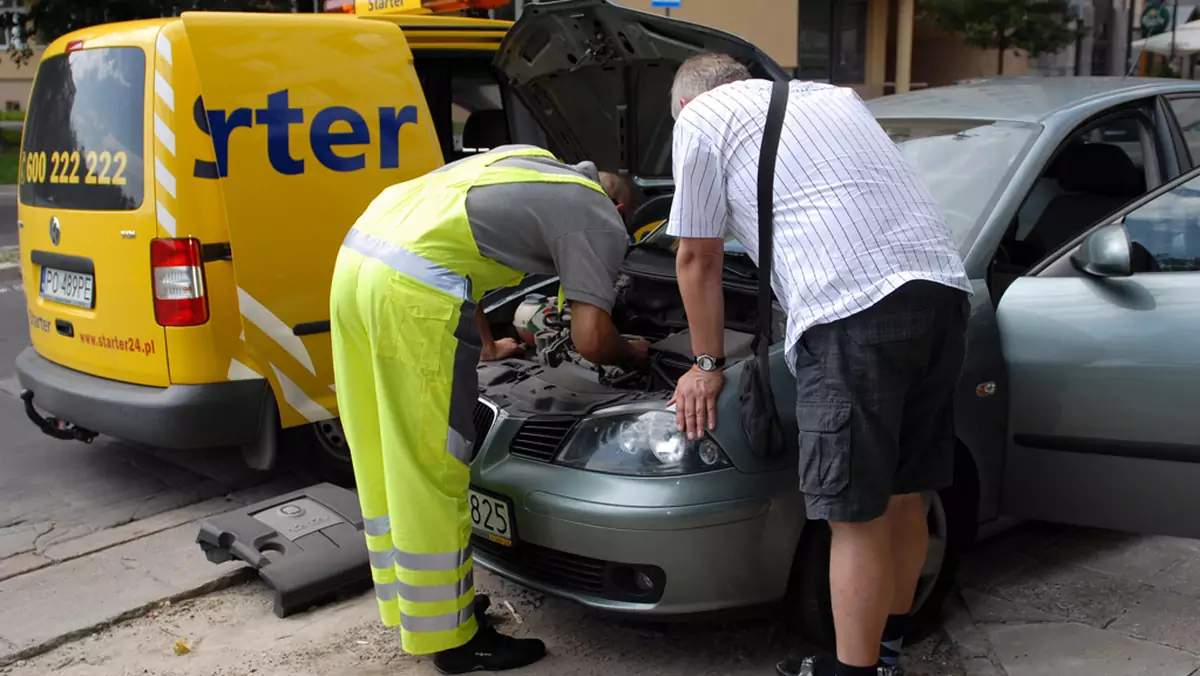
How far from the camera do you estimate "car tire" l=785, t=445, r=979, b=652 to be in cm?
289

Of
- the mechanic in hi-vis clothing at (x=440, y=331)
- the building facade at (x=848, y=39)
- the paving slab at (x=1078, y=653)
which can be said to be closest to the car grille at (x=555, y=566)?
the mechanic in hi-vis clothing at (x=440, y=331)

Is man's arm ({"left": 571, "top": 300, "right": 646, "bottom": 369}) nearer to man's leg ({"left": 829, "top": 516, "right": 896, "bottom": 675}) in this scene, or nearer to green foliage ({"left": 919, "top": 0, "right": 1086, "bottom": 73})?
man's leg ({"left": 829, "top": 516, "right": 896, "bottom": 675})

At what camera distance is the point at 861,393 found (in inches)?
98.1

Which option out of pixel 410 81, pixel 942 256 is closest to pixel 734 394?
pixel 942 256

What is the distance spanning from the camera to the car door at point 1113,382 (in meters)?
3.00

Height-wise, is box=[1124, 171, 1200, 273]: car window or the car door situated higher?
box=[1124, 171, 1200, 273]: car window

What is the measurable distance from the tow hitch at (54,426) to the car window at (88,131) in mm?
856

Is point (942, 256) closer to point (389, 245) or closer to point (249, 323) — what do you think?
point (389, 245)

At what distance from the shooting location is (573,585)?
296 centimetres

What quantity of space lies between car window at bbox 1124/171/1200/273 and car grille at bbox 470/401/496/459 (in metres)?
1.92

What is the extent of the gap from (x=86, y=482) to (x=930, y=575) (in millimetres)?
3629

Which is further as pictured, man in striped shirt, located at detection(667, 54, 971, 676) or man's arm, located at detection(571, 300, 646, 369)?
man's arm, located at detection(571, 300, 646, 369)

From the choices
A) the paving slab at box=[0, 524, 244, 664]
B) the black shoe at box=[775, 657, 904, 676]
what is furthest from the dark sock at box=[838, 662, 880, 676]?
the paving slab at box=[0, 524, 244, 664]

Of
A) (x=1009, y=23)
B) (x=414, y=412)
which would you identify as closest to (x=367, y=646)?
(x=414, y=412)
